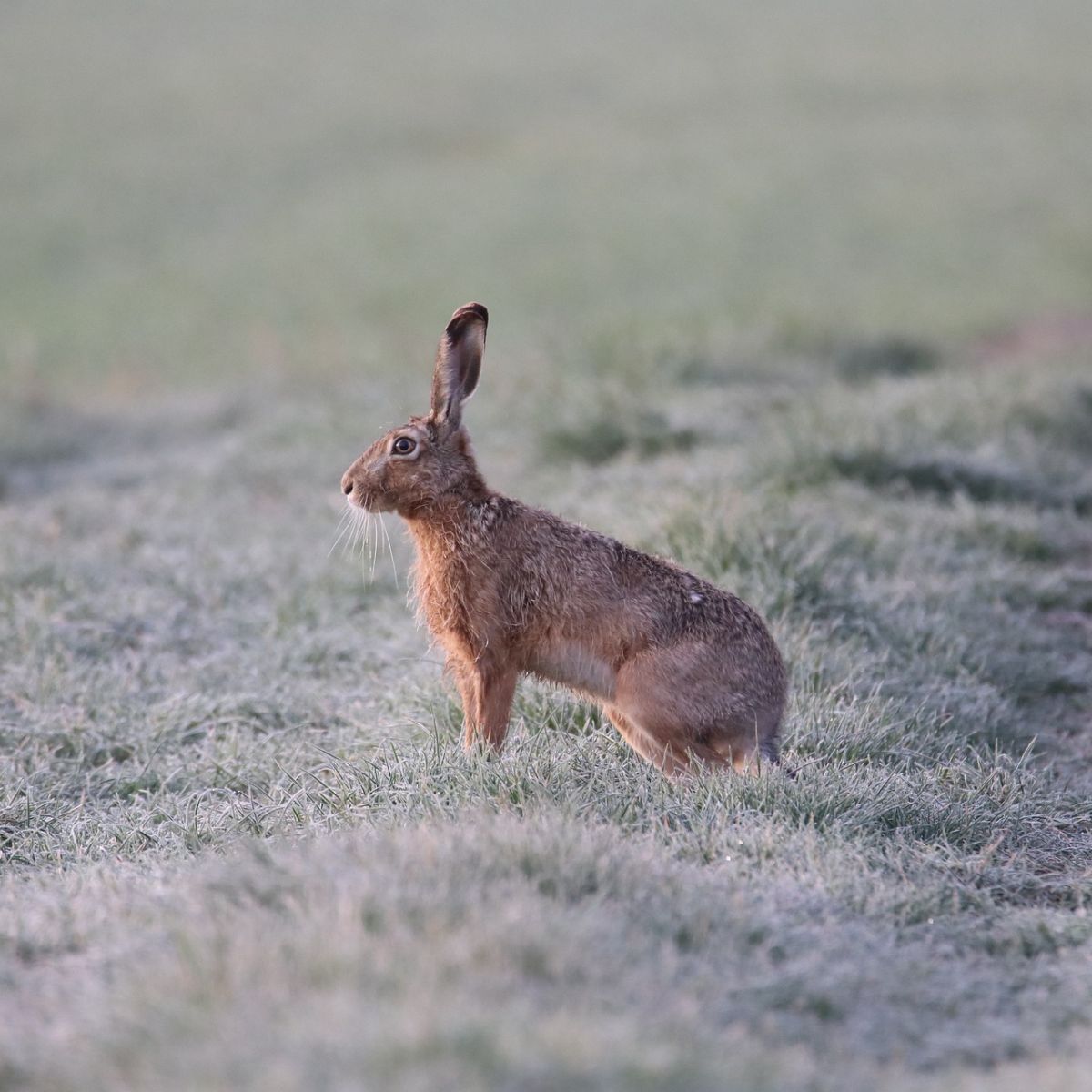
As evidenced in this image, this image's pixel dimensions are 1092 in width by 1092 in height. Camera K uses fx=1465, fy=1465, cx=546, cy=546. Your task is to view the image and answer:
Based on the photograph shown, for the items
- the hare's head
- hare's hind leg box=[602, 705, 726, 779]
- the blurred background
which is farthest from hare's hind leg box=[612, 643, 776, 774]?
the blurred background

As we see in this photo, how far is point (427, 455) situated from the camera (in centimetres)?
520

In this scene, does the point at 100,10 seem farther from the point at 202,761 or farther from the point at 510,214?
the point at 202,761

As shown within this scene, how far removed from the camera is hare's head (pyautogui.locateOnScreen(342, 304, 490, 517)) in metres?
5.12

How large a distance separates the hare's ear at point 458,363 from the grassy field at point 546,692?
120cm

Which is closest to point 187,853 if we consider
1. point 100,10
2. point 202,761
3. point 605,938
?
point 202,761

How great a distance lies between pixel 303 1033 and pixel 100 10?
41.1m

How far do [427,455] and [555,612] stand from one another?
75 cm

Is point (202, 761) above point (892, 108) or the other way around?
the other way around

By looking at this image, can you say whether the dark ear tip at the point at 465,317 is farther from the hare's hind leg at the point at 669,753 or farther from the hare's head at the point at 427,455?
the hare's hind leg at the point at 669,753

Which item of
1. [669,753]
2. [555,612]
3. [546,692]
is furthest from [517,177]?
[669,753]

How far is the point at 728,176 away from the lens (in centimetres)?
Result: 2742

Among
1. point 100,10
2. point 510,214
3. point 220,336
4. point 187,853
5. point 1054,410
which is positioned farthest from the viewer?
point 100,10

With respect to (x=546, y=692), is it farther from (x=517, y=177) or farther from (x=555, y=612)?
(x=517, y=177)

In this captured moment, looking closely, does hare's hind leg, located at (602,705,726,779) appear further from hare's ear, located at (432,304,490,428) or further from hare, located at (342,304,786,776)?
hare's ear, located at (432,304,490,428)
